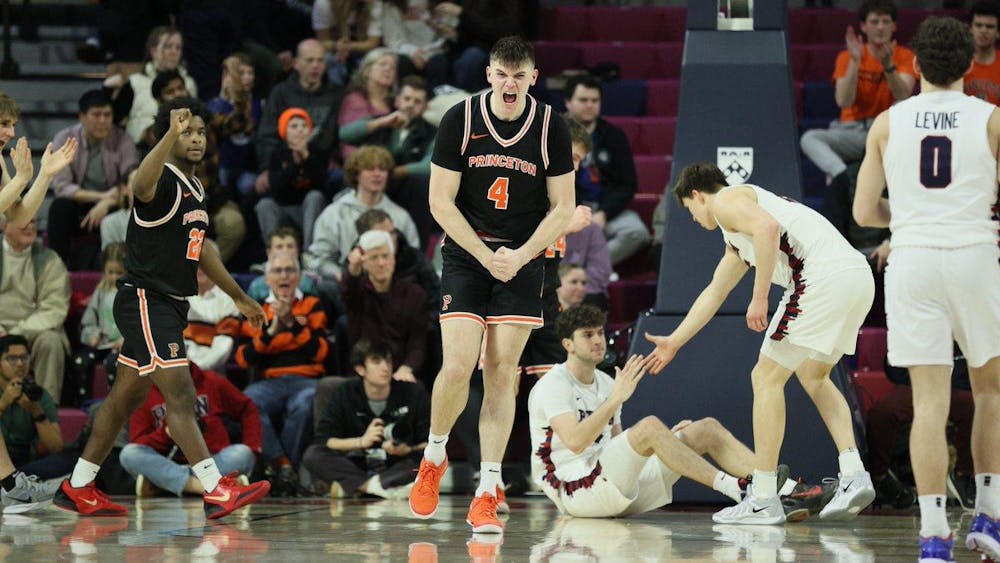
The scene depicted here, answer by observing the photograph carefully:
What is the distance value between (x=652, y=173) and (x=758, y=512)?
17.4 ft

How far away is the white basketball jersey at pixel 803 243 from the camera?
7.04 metres

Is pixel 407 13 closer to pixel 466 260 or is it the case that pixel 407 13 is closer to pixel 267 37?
pixel 267 37

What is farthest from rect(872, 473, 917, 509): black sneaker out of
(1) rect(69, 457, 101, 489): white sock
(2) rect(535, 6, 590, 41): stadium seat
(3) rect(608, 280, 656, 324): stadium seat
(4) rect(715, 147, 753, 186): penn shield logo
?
(2) rect(535, 6, 590, 41): stadium seat

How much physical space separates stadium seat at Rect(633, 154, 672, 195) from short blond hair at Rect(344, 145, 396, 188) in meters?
2.36

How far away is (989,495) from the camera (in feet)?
17.4

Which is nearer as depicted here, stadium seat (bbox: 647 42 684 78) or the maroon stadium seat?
the maroon stadium seat

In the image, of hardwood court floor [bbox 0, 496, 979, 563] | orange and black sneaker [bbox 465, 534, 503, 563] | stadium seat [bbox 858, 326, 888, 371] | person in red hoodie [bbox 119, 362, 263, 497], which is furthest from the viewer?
stadium seat [bbox 858, 326, 888, 371]

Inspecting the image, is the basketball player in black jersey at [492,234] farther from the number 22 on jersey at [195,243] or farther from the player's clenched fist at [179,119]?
the number 22 on jersey at [195,243]

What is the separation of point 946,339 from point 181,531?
11.3ft

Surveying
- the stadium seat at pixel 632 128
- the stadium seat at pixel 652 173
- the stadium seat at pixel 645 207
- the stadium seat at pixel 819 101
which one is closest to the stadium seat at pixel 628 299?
the stadium seat at pixel 645 207

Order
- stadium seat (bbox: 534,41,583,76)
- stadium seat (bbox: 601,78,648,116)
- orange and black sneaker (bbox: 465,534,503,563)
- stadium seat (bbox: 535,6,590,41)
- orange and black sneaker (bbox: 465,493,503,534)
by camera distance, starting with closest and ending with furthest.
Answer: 1. orange and black sneaker (bbox: 465,534,503,563)
2. orange and black sneaker (bbox: 465,493,503,534)
3. stadium seat (bbox: 601,78,648,116)
4. stadium seat (bbox: 534,41,583,76)
5. stadium seat (bbox: 535,6,590,41)

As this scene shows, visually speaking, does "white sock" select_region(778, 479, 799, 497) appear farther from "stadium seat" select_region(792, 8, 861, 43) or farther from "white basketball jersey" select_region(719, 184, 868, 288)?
"stadium seat" select_region(792, 8, 861, 43)

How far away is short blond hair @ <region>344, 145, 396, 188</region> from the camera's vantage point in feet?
33.9

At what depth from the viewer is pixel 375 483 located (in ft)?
28.9
